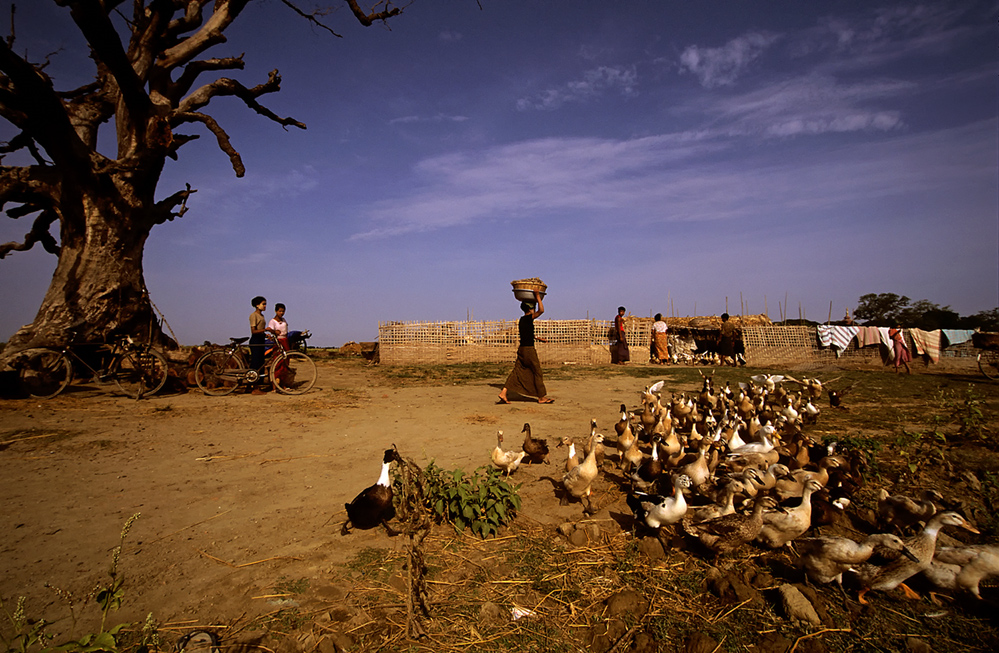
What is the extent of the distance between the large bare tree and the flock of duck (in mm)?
11515

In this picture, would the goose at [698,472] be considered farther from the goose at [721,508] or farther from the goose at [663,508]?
the goose at [663,508]

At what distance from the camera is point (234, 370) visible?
10.5 m

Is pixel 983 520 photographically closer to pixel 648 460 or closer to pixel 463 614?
pixel 648 460

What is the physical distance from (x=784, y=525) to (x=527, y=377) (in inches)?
261

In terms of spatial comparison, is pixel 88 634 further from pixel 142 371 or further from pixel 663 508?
pixel 142 371

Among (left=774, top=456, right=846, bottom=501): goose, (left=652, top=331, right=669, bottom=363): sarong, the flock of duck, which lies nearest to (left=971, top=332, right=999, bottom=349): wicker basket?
(left=652, top=331, right=669, bottom=363): sarong

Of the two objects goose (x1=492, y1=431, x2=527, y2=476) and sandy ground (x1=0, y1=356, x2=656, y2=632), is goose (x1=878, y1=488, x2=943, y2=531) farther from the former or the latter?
goose (x1=492, y1=431, x2=527, y2=476)

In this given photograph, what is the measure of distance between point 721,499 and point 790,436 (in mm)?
3353

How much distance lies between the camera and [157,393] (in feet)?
33.1

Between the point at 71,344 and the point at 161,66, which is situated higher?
the point at 161,66

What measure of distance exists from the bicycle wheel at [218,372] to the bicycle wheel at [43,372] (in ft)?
7.46

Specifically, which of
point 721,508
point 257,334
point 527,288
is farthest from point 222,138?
point 721,508

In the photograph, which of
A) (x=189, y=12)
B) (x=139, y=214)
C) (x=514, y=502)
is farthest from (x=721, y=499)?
(x=189, y=12)

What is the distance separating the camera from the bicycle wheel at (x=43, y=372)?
29.9ft
